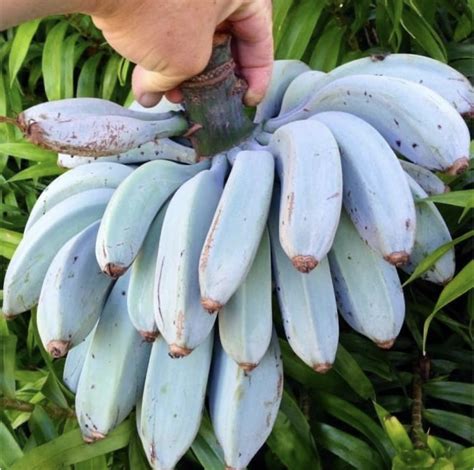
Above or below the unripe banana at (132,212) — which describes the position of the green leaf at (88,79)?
below

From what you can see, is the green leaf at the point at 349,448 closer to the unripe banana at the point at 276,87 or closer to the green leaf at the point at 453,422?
the green leaf at the point at 453,422

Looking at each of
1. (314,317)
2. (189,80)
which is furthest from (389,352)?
(189,80)

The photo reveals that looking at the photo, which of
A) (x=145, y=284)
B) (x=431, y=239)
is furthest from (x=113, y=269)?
(x=431, y=239)

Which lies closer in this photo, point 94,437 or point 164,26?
point 164,26

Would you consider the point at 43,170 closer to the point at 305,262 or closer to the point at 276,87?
the point at 276,87

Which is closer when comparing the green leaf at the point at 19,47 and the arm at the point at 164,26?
the arm at the point at 164,26

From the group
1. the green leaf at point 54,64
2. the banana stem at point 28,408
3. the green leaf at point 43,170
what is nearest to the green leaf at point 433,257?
the banana stem at point 28,408

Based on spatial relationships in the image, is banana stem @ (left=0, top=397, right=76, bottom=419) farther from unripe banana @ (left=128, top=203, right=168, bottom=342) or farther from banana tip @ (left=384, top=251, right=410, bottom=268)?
banana tip @ (left=384, top=251, right=410, bottom=268)
